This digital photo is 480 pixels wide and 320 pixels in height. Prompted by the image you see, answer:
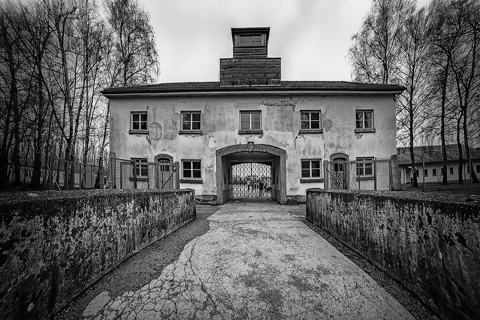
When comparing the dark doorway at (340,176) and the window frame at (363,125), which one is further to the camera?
the window frame at (363,125)

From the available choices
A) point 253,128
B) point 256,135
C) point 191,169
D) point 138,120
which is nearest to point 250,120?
point 253,128

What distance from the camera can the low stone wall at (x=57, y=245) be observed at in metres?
1.72

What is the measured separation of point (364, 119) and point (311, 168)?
4740mm

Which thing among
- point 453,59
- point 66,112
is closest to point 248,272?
point 66,112

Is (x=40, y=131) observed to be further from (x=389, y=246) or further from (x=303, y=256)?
(x=389, y=246)

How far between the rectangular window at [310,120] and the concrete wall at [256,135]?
0.31 meters

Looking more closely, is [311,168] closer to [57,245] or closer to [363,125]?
[363,125]

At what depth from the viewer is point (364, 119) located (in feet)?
43.4

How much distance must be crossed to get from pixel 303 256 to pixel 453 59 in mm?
16199

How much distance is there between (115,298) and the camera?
256 centimetres

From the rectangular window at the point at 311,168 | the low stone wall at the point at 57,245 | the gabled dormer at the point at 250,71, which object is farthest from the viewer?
the gabled dormer at the point at 250,71

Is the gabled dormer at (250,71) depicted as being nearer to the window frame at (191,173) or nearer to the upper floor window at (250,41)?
the upper floor window at (250,41)

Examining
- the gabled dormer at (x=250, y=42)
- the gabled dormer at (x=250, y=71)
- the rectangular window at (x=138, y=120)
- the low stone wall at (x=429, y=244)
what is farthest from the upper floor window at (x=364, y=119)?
the rectangular window at (x=138, y=120)

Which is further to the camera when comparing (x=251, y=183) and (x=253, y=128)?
(x=251, y=183)
